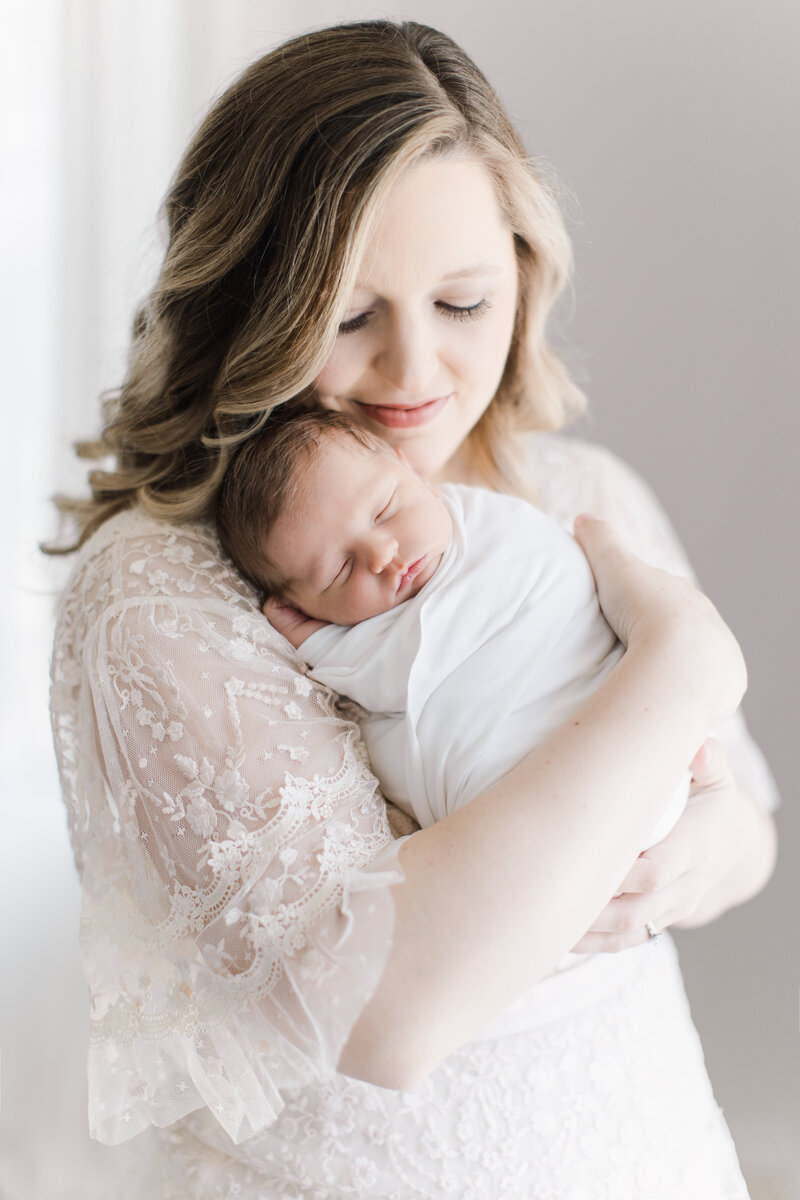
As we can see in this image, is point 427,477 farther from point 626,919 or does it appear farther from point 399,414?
point 626,919

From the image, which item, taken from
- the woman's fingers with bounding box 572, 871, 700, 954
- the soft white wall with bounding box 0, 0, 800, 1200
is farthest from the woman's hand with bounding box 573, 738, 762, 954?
the soft white wall with bounding box 0, 0, 800, 1200

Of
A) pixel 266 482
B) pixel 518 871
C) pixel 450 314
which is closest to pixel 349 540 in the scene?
pixel 266 482

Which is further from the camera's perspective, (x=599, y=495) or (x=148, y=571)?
(x=599, y=495)

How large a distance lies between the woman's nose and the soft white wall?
1.72 ft

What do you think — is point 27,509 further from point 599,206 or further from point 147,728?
point 147,728

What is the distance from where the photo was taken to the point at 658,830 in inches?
46.1

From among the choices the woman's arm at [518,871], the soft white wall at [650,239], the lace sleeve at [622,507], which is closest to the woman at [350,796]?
the woman's arm at [518,871]

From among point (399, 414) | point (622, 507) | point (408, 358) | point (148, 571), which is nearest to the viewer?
point (148, 571)

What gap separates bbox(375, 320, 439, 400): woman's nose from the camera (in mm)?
1279

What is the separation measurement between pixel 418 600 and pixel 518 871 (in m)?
0.38

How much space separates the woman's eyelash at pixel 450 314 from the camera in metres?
1.29

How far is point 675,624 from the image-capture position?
Result: 1.13m

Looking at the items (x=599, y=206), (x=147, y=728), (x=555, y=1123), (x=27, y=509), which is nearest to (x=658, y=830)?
(x=555, y=1123)

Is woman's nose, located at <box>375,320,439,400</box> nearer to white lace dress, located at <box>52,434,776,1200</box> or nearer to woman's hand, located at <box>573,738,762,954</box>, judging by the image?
white lace dress, located at <box>52,434,776,1200</box>
